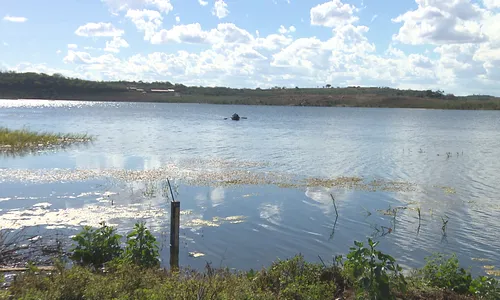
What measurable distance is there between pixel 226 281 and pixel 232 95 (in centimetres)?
18794

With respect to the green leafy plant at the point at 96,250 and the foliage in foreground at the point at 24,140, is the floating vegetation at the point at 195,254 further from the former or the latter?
the foliage in foreground at the point at 24,140

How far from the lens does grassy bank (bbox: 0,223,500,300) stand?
7195 millimetres

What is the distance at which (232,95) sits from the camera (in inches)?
7653

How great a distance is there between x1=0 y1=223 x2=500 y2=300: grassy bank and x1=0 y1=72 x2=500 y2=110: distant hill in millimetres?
146473

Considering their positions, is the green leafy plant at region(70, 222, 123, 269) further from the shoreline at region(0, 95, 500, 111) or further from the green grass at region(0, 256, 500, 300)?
the shoreline at region(0, 95, 500, 111)

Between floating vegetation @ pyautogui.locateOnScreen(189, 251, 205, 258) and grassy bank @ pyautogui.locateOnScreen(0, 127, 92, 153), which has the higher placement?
floating vegetation @ pyautogui.locateOnScreen(189, 251, 205, 258)

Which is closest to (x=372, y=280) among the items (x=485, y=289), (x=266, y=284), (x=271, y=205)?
(x=266, y=284)

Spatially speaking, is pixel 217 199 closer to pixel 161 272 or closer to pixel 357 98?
pixel 161 272

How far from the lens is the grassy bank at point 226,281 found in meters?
7.20

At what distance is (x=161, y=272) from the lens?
8.80 m

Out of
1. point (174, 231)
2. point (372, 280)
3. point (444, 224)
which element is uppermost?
point (372, 280)

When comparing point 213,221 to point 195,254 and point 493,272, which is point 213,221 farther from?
point 493,272

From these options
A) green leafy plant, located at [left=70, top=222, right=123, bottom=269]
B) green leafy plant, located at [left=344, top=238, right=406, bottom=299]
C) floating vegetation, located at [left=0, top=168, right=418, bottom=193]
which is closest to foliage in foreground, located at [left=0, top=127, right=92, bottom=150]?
floating vegetation, located at [left=0, top=168, right=418, bottom=193]

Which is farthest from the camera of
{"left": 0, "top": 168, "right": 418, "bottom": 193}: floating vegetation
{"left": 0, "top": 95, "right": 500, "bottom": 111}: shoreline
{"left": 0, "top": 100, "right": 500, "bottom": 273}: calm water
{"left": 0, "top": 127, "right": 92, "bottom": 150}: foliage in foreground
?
{"left": 0, "top": 95, "right": 500, "bottom": 111}: shoreline
